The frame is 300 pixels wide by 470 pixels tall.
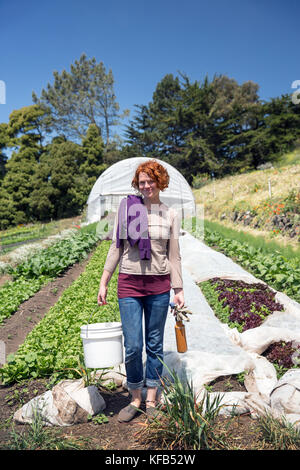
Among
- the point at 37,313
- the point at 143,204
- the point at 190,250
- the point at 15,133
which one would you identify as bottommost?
the point at 37,313

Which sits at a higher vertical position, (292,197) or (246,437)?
(292,197)

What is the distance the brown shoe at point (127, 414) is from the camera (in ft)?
8.47

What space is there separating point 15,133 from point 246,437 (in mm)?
33807

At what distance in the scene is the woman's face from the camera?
8.69 feet

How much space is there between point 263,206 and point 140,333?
10937 millimetres

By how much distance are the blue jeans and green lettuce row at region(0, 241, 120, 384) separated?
14.2 inches

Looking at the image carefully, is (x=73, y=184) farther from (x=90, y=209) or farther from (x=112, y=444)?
(x=112, y=444)

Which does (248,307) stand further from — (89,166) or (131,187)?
(89,166)

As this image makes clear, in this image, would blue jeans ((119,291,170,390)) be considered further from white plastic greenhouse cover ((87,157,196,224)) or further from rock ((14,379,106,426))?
white plastic greenhouse cover ((87,157,196,224))

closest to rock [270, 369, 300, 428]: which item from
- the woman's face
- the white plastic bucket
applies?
the white plastic bucket

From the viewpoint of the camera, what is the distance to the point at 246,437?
2289mm

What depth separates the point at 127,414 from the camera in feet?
8.51

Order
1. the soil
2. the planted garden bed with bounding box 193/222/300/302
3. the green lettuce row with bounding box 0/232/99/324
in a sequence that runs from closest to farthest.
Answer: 1. the soil
2. the planted garden bed with bounding box 193/222/300/302
3. the green lettuce row with bounding box 0/232/99/324

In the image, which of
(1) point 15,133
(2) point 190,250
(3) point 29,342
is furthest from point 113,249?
(1) point 15,133
